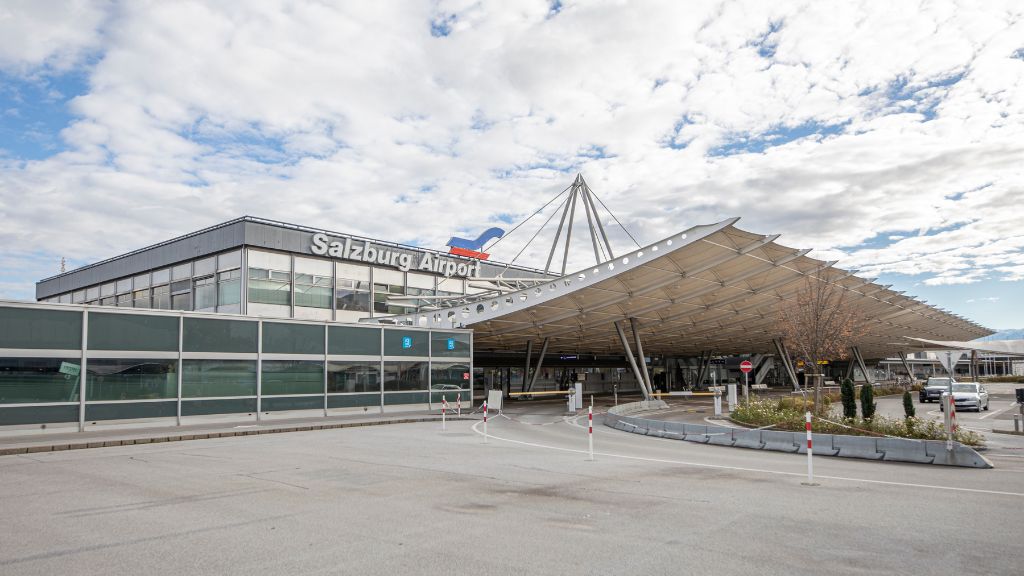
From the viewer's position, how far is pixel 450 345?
33156 mm

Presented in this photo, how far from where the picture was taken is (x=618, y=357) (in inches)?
2926

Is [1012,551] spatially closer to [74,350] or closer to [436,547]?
[436,547]

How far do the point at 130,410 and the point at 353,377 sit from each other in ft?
29.3

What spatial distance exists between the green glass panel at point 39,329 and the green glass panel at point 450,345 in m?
15.1

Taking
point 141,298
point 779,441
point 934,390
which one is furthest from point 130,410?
point 934,390

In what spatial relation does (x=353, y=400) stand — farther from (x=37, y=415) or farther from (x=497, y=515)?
(x=497, y=515)

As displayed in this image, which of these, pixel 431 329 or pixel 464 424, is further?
pixel 431 329

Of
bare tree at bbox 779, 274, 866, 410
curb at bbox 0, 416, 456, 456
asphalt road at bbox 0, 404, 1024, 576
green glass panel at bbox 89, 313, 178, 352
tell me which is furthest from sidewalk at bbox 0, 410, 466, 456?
bare tree at bbox 779, 274, 866, 410

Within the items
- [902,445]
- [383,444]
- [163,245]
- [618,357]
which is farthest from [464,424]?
[618,357]

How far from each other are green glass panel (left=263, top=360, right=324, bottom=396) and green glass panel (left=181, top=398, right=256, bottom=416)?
2.71ft

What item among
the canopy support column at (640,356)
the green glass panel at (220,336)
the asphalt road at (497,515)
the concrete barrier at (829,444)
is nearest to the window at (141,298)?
the green glass panel at (220,336)

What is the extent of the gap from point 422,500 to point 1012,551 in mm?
6924

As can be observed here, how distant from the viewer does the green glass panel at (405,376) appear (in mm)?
30000

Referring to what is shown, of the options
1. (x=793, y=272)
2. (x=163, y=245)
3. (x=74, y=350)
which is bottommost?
(x=74, y=350)
